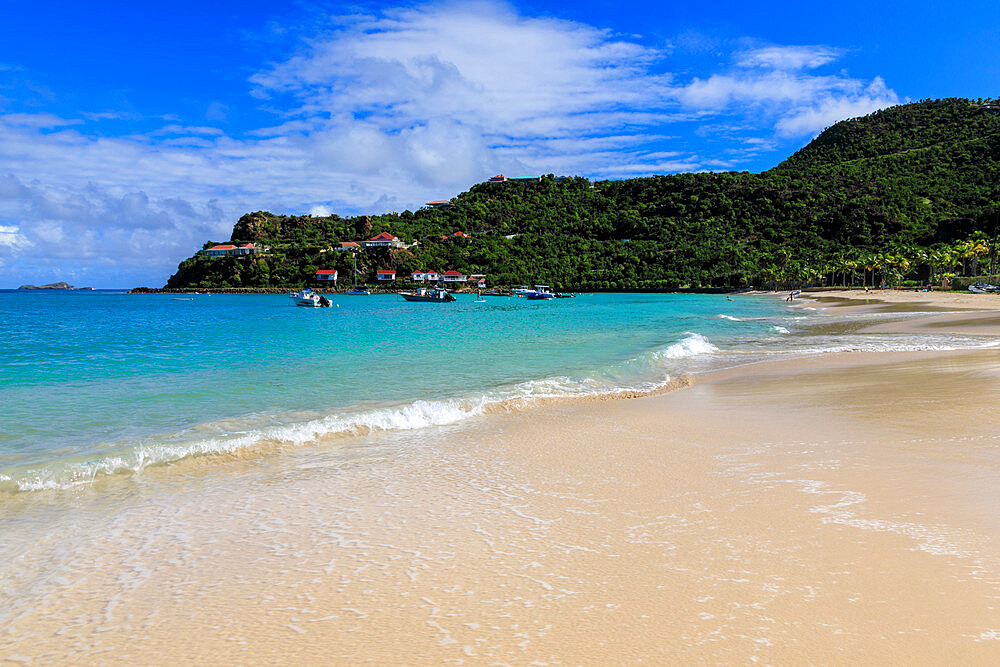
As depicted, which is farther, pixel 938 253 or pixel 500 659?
pixel 938 253

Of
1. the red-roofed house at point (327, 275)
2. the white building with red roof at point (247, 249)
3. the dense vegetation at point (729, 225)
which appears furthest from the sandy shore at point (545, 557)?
the white building with red roof at point (247, 249)

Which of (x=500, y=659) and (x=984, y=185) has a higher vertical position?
(x=984, y=185)

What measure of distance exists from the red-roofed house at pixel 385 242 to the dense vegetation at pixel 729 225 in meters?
4.01

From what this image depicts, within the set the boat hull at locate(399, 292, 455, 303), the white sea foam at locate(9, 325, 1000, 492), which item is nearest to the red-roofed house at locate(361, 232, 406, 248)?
the boat hull at locate(399, 292, 455, 303)

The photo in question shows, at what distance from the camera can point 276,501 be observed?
6.12 m

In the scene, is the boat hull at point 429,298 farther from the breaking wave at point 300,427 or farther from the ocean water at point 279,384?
the breaking wave at point 300,427

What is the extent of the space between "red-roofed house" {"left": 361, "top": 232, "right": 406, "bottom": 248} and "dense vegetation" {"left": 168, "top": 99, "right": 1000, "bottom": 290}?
4009mm

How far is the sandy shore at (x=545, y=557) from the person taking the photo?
11.1ft

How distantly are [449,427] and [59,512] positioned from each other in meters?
5.25

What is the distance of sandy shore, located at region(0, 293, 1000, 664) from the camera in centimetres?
337

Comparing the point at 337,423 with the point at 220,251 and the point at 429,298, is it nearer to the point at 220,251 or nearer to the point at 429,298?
the point at 429,298

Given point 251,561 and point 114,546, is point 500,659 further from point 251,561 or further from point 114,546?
point 114,546

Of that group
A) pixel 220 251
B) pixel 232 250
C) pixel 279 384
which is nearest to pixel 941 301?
pixel 279 384

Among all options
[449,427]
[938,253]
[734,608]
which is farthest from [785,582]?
[938,253]
